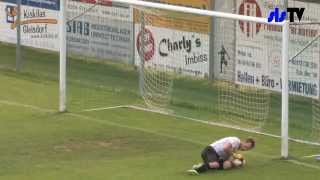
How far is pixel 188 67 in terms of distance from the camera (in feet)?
70.3

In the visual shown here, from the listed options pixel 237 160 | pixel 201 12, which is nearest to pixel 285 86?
pixel 237 160

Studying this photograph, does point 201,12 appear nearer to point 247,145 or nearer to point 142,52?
point 247,145

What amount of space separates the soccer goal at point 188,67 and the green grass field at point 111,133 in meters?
0.07

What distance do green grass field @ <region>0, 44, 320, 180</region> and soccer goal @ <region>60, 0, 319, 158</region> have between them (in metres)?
0.07

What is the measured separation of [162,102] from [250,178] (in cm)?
579

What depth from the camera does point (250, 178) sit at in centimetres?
1442

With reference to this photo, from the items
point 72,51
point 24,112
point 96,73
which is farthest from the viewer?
point 72,51

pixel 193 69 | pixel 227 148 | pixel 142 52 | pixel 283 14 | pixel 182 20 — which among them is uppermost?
pixel 283 14

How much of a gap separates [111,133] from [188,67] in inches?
169

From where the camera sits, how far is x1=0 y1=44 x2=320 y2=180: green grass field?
14.8 m

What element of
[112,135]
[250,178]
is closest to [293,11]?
[112,135]

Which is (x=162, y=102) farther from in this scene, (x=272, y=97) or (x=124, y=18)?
(x=124, y=18)

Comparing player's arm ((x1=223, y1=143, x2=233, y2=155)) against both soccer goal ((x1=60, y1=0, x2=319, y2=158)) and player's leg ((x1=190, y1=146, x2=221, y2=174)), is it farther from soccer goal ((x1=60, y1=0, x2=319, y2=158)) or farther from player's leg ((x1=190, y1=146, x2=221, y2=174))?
soccer goal ((x1=60, y1=0, x2=319, y2=158))

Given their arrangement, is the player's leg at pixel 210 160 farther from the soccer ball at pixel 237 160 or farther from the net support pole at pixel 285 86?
the net support pole at pixel 285 86
